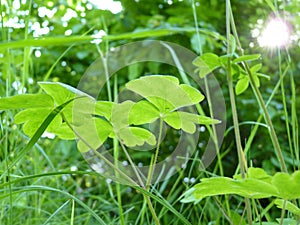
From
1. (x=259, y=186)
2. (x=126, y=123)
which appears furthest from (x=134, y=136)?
(x=259, y=186)

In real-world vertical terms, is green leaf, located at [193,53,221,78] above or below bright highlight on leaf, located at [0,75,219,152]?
above

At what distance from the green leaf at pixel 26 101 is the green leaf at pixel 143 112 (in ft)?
0.26

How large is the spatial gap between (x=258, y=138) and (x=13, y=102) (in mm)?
1450

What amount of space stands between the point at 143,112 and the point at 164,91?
0.12ft

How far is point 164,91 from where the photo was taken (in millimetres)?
413

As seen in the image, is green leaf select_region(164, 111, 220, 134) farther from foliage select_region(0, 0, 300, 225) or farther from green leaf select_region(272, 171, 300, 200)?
green leaf select_region(272, 171, 300, 200)

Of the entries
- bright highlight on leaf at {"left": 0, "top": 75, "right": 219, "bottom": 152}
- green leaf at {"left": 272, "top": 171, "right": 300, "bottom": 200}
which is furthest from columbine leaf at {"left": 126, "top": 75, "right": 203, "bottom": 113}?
green leaf at {"left": 272, "top": 171, "right": 300, "bottom": 200}

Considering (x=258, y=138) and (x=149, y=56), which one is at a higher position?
(x=149, y=56)

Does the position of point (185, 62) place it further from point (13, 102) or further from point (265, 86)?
point (13, 102)

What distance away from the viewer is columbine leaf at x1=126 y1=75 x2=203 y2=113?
40cm

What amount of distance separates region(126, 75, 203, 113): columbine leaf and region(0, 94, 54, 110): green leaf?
0.24ft

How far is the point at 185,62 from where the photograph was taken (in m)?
1.24

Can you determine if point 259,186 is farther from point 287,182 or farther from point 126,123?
point 126,123

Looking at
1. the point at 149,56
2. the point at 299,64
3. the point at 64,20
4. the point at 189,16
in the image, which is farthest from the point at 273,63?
the point at 64,20
